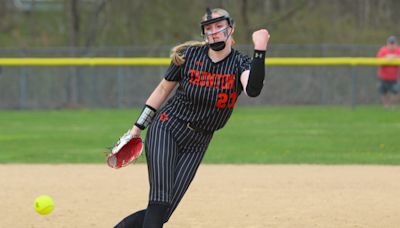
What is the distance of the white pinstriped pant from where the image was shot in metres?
5.35

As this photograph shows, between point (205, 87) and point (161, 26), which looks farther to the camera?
point (161, 26)

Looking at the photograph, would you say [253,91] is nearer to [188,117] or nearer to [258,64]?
[258,64]

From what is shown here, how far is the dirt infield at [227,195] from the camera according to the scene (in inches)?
286

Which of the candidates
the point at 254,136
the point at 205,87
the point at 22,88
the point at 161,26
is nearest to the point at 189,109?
the point at 205,87

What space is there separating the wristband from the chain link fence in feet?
56.8

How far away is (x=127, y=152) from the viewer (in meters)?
5.78

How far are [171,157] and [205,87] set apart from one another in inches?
19.3

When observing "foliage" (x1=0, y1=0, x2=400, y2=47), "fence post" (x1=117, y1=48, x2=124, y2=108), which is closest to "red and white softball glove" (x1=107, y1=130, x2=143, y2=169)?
"fence post" (x1=117, y1=48, x2=124, y2=108)

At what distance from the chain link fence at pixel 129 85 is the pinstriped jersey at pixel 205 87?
57.4 ft

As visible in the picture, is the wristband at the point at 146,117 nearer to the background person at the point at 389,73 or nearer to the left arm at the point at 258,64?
the left arm at the point at 258,64

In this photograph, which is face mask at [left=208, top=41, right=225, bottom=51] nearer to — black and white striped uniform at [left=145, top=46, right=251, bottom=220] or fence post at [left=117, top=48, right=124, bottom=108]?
black and white striped uniform at [left=145, top=46, right=251, bottom=220]

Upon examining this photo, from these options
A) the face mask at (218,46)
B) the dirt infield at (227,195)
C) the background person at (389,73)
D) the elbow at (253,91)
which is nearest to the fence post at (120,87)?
the background person at (389,73)

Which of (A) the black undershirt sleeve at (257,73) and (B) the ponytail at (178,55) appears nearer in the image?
(A) the black undershirt sleeve at (257,73)

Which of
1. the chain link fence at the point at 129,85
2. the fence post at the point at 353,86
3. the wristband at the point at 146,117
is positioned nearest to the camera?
the wristband at the point at 146,117
